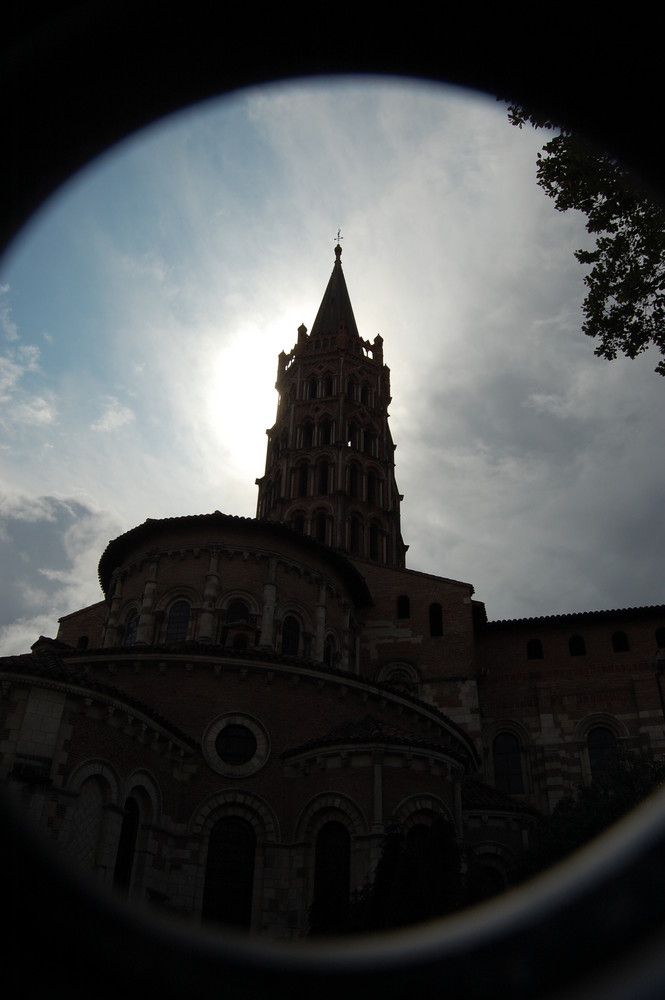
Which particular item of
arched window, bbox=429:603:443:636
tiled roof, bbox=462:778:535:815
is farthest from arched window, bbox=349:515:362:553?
tiled roof, bbox=462:778:535:815

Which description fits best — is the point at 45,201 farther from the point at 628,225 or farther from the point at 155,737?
the point at 155,737

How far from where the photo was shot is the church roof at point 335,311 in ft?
182

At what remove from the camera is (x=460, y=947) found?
6.20ft

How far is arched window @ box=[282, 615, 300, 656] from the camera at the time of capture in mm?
26656

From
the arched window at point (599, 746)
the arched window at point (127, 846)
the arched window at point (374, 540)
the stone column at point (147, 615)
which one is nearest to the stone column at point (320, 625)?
the stone column at point (147, 615)

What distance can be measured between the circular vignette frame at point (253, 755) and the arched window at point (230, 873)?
3.80ft

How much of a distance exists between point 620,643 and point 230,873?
1890 centimetres

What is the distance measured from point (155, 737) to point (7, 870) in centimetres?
1730

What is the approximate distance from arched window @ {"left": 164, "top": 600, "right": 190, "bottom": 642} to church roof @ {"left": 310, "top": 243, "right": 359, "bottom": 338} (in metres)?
32.1

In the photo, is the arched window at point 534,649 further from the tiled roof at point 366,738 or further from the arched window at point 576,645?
the tiled roof at point 366,738

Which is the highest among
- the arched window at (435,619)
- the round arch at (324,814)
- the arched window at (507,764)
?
the arched window at (435,619)

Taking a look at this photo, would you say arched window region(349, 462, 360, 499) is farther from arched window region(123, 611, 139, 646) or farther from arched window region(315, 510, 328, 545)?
arched window region(123, 611, 139, 646)

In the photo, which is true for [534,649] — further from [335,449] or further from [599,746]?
[335,449]

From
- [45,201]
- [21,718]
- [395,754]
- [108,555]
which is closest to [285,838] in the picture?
[395,754]
